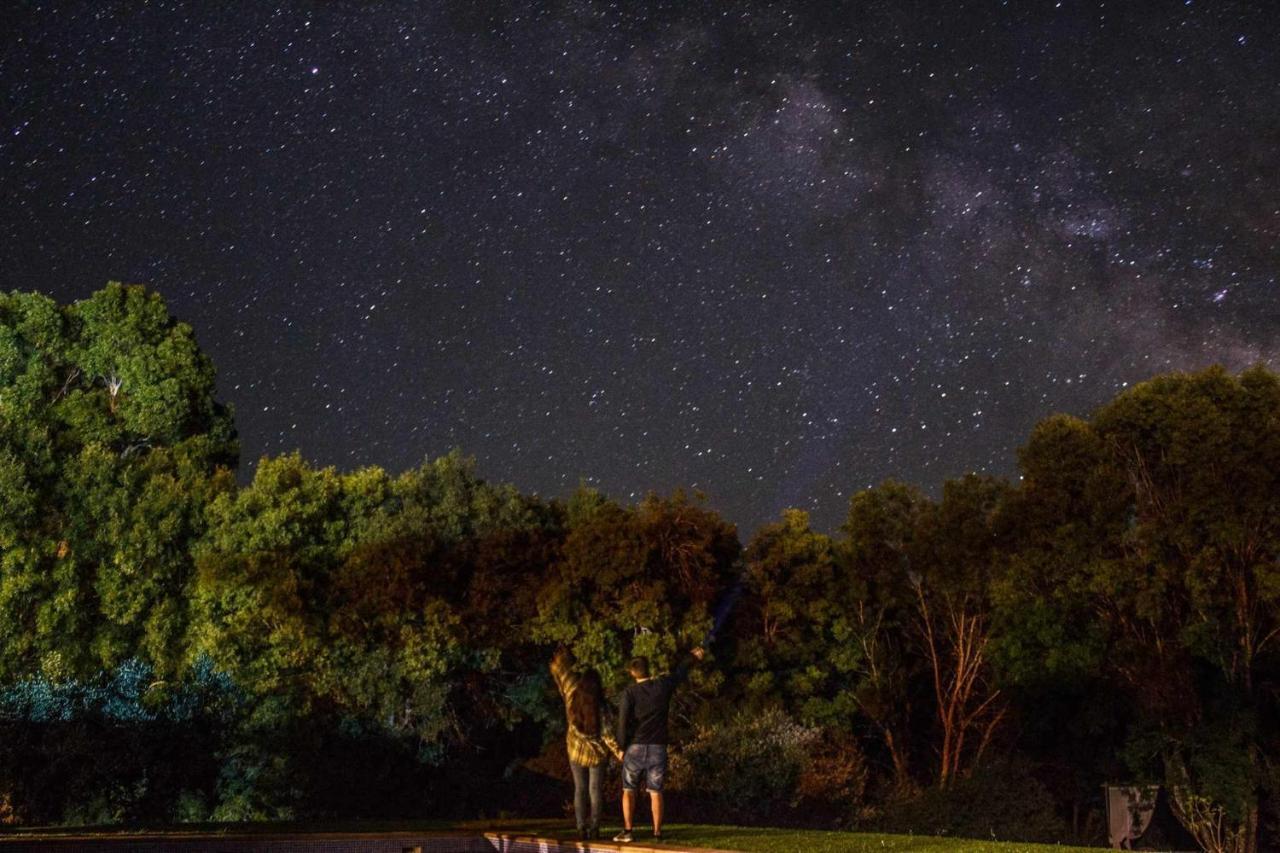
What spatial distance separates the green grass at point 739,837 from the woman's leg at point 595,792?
346 millimetres

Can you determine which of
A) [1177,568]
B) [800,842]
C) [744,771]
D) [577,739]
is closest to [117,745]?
[744,771]

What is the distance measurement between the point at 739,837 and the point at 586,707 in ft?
8.03

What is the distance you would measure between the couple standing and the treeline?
11.6m

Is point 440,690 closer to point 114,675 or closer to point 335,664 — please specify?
point 335,664

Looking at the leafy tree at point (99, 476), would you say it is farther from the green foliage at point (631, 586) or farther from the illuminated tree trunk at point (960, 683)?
the illuminated tree trunk at point (960, 683)

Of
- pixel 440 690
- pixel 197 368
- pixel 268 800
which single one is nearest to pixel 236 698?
pixel 268 800

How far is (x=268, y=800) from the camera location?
28.7m

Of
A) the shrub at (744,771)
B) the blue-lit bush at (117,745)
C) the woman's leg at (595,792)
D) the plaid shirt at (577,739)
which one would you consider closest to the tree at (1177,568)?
the shrub at (744,771)

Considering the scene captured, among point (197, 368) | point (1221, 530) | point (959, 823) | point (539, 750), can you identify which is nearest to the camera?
point (959, 823)

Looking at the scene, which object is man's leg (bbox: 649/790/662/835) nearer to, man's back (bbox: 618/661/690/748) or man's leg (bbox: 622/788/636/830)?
man's leg (bbox: 622/788/636/830)

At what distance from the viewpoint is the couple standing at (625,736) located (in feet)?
44.2

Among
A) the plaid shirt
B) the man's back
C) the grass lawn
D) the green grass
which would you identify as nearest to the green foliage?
the green grass

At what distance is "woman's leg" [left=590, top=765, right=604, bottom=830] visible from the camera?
14.6m

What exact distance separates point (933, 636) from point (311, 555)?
1494 cm
